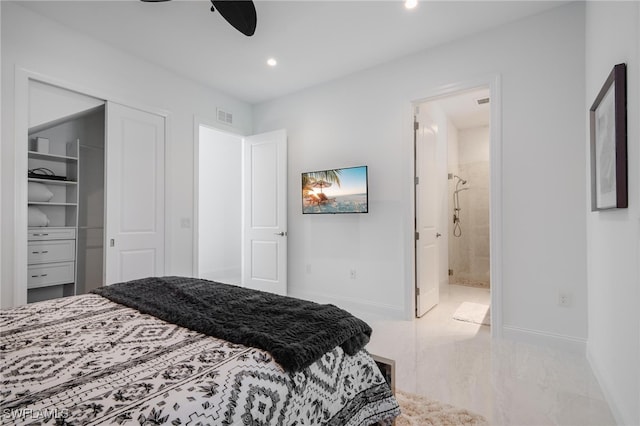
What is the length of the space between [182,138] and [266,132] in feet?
3.82

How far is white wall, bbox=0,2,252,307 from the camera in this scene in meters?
2.56

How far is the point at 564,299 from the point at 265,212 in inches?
131

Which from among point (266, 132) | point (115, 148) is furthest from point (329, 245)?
point (115, 148)

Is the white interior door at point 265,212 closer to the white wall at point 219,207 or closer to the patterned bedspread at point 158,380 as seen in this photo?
the white wall at point 219,207

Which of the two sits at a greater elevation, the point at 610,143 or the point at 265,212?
the point at 610,143

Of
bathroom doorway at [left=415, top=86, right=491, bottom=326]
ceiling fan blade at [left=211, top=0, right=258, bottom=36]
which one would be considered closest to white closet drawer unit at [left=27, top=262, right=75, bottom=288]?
ceiling fan blade at [left=211, top=0, right=258, bottom=36]

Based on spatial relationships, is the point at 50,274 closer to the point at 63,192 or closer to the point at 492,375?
the point at 63,192

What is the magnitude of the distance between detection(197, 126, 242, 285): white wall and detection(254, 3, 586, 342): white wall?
196 centimetres

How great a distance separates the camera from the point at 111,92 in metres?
3.22

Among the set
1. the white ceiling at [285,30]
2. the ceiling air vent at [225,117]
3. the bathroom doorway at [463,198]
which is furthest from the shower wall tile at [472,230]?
the ceiling air vent at [225,117]

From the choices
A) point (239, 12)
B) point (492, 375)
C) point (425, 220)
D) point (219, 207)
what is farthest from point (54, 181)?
point (492, 375)

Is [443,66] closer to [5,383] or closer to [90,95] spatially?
[90,95]

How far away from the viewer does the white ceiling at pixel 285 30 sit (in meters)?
2.64

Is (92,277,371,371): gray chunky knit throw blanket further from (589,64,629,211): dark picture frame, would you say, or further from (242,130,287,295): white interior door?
(242,130,287,295): white interior door
